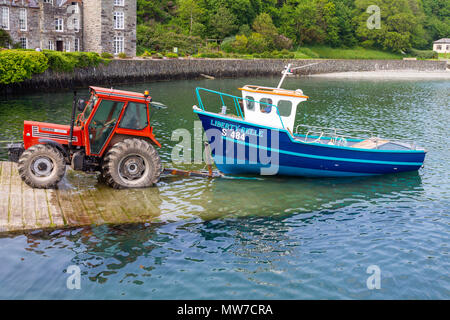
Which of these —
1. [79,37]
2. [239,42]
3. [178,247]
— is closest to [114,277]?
[178,247]

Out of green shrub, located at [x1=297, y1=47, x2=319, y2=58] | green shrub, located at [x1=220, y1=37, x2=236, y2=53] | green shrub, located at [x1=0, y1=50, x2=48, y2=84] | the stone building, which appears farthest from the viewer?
green shrub, located at [x1=297, y1=47, x2=319, y2=58]

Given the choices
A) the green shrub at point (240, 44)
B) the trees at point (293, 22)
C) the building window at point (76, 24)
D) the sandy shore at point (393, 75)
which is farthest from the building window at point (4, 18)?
the sandy shore at point (393, 75)

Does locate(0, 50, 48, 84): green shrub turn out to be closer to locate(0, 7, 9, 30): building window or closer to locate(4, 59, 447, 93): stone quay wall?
locate(4, 59, 447, 93): stone quay wall

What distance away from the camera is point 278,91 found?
19.6m

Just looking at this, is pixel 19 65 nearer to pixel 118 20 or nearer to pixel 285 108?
pixel 118 20

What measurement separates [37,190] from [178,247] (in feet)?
16.1

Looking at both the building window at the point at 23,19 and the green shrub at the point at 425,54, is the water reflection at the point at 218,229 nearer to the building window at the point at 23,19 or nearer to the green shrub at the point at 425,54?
the building window at the point at 23,19

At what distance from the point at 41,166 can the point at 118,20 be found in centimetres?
4890

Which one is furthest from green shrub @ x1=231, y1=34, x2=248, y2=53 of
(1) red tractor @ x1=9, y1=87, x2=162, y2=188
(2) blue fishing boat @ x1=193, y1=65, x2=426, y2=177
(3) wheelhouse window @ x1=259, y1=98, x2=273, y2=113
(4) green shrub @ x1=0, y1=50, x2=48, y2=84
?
(1) red tractor @ x1=9, y1=87, x2=162, y2=188

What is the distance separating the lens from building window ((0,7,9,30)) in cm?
5181

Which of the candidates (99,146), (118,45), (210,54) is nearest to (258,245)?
(99,146)

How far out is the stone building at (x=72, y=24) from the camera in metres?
53.2

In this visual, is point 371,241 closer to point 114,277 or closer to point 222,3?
point 114,277

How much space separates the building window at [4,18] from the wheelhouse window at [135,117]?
1723 inches
